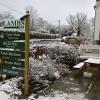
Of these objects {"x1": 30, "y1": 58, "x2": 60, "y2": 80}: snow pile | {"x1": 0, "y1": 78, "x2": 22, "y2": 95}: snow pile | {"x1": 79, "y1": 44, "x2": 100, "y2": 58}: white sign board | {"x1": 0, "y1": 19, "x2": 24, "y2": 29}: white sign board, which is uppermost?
{"x1": 0, "y1": 19, "x2": 24, "y2": 29}: white sign board

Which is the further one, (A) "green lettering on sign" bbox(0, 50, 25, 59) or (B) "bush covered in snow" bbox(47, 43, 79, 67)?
(B) "bush covered in snow" bbox(47, 43, 79, 67)

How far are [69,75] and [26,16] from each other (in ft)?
13.4

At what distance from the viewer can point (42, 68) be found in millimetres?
9562

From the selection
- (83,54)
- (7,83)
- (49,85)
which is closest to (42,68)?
(49,85)

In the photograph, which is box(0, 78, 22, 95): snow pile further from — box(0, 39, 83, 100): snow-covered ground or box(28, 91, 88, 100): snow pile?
box(28, 91, 88, 100): snow pile

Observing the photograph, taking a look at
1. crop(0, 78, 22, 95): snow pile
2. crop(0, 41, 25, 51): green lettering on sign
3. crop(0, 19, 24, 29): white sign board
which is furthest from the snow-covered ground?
crop(0, 19, 24, 29): white sign board

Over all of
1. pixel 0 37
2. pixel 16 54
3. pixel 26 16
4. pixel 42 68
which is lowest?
pixel 42 68

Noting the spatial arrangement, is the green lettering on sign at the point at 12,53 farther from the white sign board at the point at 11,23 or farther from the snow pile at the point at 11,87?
the snow pile at the point at 11,87

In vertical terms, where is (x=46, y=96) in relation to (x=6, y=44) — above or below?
below

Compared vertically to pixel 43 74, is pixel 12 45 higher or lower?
higher

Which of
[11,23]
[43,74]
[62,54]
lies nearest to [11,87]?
[43,74]

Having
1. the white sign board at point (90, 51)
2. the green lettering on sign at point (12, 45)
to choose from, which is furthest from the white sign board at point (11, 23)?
the white sign board at point (90, 51)

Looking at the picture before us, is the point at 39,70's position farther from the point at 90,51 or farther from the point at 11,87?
the point at 90,51

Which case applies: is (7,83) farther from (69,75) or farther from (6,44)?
(69,75)
